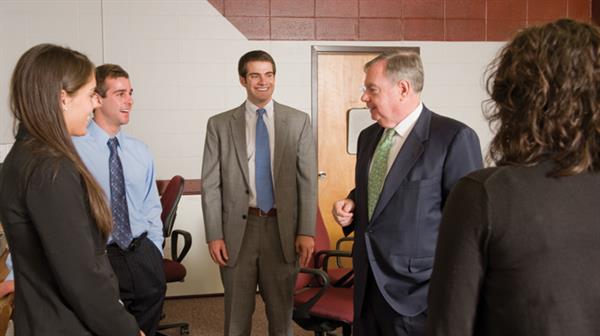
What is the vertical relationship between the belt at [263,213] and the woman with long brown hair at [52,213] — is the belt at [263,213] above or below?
below

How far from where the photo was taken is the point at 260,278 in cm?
294

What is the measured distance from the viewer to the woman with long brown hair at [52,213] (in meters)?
1.40

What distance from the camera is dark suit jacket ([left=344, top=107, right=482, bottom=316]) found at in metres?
2.04

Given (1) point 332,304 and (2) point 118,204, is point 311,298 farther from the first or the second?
(2) point 118,204

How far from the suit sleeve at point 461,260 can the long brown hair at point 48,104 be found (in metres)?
0.87

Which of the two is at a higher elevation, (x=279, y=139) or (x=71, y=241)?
(x=279, y=139)

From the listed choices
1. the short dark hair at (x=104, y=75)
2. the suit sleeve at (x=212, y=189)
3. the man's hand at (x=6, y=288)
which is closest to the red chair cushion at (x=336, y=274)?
the suit sleeve at (x=212, y=189)

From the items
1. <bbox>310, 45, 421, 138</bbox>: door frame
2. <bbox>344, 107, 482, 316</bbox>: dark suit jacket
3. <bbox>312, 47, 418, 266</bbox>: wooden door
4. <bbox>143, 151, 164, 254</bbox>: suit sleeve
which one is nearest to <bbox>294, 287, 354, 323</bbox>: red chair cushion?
<bbox>143, 151, 164, 254</bbox>: suit sleeve

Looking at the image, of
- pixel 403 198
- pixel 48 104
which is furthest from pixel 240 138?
pixel 48 104

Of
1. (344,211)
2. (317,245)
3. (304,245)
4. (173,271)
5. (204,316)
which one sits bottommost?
(204,316)

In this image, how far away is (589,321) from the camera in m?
1.02

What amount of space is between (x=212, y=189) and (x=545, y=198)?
2116 millimetres

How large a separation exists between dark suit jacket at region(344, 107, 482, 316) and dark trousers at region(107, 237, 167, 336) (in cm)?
109

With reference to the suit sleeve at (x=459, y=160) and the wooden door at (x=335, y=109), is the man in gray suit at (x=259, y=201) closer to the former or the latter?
the suit sleeve at (x=459, y=160)
